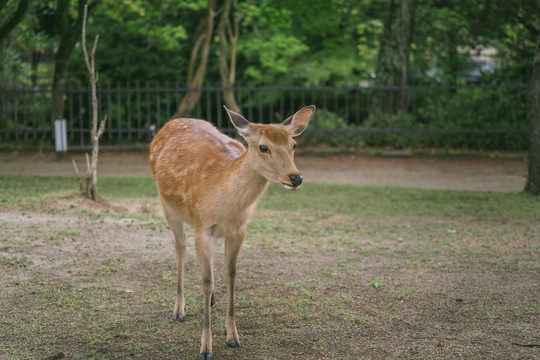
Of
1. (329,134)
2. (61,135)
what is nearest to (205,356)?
(61,135)

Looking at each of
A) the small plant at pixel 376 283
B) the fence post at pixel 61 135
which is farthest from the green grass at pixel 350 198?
the small plant at pixel 376 283

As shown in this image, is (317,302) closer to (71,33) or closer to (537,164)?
(537,164)

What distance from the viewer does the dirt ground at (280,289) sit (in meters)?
4.77

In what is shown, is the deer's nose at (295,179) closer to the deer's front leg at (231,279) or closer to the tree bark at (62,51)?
the deer's front leg at (231,279)

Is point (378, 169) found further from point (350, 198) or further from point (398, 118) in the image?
point (350, 198)

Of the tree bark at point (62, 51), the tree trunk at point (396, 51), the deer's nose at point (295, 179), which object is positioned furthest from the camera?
the tree trunk at point (396, 51)

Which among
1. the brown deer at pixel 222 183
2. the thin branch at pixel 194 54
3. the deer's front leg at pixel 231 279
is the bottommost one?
the deer's front leg at pixel 231 279

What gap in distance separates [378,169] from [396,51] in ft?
14.3

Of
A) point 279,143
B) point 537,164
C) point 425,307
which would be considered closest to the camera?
point 279,143

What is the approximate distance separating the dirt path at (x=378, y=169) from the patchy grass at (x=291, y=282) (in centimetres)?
273

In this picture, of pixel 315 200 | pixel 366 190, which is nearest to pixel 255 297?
pixel 315 200

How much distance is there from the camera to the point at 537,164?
10.9 metres

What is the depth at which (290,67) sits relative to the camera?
20844 millimetres

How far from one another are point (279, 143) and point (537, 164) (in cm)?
786
